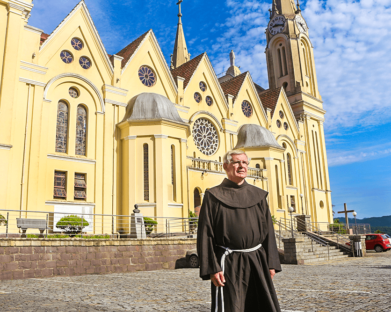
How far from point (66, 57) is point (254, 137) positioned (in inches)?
653

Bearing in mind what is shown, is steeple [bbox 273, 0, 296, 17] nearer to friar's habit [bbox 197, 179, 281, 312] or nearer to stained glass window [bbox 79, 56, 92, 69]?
stained glass window [bbox 79, 56, 92, 69]

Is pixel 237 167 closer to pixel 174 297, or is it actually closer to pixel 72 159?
pixel 174 297

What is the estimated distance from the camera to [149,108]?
79.7 feet

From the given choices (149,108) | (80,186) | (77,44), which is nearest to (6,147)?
(80,186)

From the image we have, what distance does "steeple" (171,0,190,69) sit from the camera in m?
48.7

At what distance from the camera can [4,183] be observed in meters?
18.1

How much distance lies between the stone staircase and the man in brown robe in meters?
14.4

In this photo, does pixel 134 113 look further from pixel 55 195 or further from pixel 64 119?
pixel 55 195

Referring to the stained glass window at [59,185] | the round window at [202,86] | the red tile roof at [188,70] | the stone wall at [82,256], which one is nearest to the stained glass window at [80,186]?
the stained glass window at [59,185]

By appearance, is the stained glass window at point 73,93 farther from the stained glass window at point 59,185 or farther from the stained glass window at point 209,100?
the stained glass window at point 209,100

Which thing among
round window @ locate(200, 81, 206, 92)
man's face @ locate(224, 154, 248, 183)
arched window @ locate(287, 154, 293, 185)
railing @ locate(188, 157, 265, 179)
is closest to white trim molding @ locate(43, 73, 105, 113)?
railing @ locate(188, 157, 265, 179)

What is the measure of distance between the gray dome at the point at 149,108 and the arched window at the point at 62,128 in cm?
390

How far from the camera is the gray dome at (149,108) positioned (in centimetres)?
2400

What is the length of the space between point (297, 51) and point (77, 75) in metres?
27.7
